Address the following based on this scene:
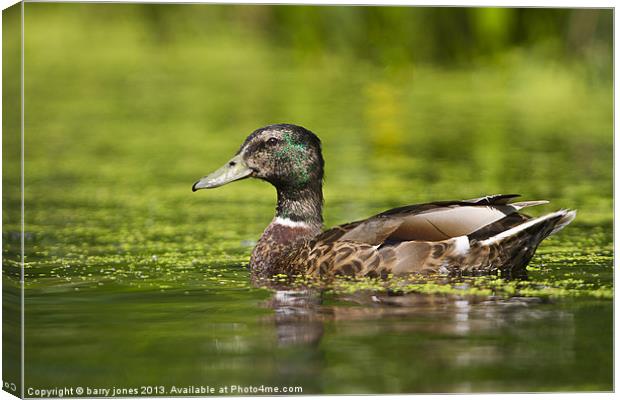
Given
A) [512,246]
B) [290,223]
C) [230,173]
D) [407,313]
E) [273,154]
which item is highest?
[273,154]

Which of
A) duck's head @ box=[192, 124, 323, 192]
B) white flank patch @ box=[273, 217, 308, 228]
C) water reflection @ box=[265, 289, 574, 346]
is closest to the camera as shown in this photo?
water reflection @ box=[265, 289, 574, 346]

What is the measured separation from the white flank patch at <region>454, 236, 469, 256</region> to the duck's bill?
1.39 metres

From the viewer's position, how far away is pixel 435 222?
25.9 feet

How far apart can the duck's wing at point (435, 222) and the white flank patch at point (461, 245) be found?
0.09 ft

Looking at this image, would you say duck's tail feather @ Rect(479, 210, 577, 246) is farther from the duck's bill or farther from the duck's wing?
the duck's bill

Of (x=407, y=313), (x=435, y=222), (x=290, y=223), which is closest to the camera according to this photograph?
(x=407, y=313)

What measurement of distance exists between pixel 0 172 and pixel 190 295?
1692mm

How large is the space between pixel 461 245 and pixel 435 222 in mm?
200

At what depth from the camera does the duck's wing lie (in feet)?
25.9

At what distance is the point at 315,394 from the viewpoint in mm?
5652

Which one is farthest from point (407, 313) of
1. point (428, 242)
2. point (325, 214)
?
point (325, 214)

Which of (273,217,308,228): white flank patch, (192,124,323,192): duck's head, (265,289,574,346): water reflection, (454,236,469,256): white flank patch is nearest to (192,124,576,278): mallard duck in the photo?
(454,236,469,256): white flank patch

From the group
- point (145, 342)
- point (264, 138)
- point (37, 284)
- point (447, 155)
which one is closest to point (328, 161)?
point (447, 155)

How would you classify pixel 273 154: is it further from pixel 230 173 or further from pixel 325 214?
pixel 325 214
